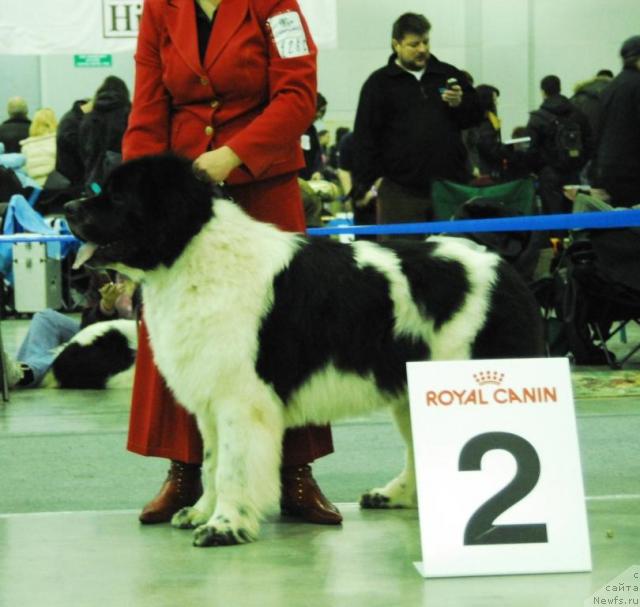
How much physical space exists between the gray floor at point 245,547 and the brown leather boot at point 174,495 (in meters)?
0.07

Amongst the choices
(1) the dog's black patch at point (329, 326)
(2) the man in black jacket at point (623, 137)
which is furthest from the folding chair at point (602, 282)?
(1) the dog's black patch at point (329, 326)

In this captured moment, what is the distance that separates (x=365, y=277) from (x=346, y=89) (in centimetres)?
1404

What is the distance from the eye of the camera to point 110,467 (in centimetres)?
470

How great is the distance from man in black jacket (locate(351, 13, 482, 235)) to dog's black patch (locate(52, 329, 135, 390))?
5.94 feet

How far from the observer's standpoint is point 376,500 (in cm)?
386

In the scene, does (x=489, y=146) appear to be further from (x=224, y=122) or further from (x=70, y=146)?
(x=224, y=122)

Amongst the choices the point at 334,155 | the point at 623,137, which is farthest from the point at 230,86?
the point at 334,155

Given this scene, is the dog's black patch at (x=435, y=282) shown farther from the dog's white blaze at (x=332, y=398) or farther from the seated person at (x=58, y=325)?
the seated person at (x=58, y=325)

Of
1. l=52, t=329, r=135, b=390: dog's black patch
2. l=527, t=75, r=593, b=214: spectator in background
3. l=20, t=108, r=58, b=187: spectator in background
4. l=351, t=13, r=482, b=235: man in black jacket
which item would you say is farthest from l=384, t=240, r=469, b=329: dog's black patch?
l=20, t=108, r=58, b=187: spectator in background

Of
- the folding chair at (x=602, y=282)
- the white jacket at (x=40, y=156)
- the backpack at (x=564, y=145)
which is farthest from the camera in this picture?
the white jacket at (x=40, y=156)

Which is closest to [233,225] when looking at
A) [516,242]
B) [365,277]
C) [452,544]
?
[365,277]

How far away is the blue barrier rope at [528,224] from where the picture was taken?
6.04m

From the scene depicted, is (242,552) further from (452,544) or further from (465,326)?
(465,326)

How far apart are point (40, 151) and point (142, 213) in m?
9.30
